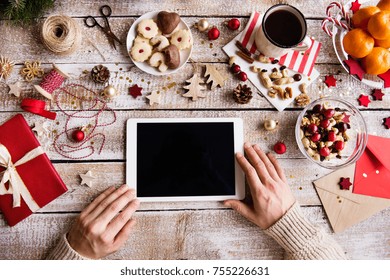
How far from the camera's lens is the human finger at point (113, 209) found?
105 centimetres

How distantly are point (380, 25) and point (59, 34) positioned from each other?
89 cm

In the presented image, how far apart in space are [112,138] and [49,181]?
22 centimetres

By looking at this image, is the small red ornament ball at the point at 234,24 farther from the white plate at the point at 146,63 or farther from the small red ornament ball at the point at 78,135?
the small red ornament ball at the point at 78,135

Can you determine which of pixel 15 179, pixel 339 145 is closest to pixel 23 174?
pixel 15 179

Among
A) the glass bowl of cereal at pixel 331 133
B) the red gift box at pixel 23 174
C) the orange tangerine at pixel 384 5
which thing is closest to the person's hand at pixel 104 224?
the red gift box at pixel 23 174

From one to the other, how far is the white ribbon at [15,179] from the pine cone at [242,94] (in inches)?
Result: 23.2

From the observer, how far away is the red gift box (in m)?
1.07

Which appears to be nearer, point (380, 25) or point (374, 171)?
point (380, 25)

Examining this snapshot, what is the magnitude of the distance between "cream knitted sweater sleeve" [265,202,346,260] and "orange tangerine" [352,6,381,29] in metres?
0.57

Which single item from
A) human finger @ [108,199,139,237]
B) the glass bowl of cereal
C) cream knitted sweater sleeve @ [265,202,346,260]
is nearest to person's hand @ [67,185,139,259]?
human finger @ [108,199,139,237]

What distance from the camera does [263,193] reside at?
1.07 meters

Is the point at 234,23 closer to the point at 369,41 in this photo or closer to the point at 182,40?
the point at 182,40
